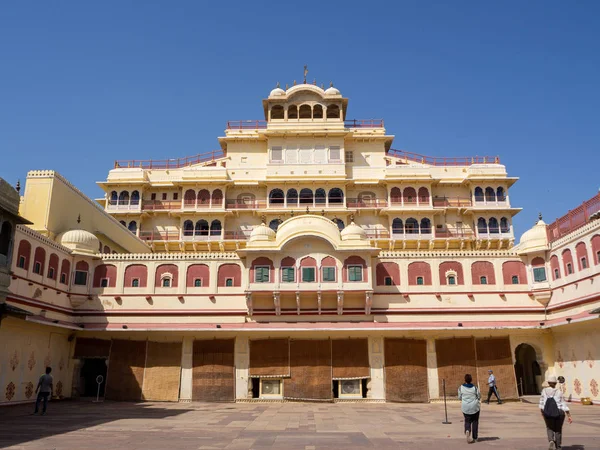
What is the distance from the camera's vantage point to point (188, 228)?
48656 millimetres

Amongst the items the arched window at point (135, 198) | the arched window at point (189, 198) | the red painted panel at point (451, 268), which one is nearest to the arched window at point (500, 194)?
the red painted panel at point (451, 268)

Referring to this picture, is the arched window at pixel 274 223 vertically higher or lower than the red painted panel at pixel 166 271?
higher

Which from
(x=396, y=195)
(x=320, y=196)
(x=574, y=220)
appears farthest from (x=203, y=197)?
(x=574, y=220)

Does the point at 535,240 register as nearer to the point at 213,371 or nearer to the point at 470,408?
the point at 470,408

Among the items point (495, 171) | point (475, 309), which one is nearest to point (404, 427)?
point (475, 309)

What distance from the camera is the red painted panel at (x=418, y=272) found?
106 ft

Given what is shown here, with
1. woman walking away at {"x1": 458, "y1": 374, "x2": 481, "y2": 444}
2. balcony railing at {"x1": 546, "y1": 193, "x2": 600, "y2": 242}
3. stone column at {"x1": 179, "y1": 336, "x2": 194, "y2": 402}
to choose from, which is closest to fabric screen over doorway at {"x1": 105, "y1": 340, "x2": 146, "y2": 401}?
stone column at {"x1": 179, "y1": 336, "x2": 194, "y2": 402}

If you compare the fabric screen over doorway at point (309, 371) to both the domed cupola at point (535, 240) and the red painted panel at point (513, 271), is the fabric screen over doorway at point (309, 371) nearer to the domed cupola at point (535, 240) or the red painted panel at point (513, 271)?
the red painted panel at point (513, 271)

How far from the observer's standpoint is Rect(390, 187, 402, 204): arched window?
1909 inches

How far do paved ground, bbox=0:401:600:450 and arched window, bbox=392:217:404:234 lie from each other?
2349cm

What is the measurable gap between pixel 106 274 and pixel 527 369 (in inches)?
1193

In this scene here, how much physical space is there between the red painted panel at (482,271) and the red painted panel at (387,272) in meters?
4.65

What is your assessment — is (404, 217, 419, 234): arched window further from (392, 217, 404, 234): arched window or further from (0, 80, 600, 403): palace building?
(0, 80, 600, 403): palace building

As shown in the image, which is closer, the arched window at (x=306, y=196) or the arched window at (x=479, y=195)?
the arched window at (x=306, y=196)
